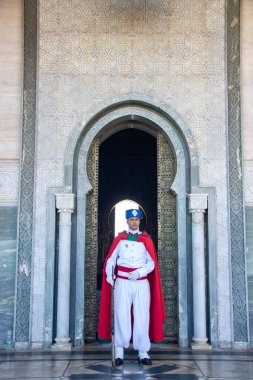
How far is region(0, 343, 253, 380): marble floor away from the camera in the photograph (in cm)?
513

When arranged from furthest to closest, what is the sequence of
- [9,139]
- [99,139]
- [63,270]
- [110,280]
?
[99,139] → [9,139] → [63,270] → [110,280]

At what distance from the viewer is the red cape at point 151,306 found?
6051 mm

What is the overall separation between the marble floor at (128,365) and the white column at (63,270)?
0.23 meters

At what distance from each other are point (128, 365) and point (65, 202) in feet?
8.04

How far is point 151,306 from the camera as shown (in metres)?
6.16

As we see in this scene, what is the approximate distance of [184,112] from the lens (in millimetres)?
7523

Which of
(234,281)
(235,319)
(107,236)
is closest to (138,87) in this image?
(234,281)

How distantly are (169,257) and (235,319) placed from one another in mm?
1304

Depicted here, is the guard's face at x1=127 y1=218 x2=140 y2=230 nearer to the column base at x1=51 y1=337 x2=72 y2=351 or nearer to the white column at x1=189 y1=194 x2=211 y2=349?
the white column at x1=189 y1=194 x2=211 y2=349

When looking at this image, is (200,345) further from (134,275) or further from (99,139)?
(99,139)

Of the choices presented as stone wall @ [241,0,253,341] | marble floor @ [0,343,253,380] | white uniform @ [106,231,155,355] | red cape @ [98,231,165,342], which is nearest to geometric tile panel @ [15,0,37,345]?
marble floor @ [0,343,253,380]

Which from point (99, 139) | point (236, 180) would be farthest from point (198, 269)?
point (99, 139)

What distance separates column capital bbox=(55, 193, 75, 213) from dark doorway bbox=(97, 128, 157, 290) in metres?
7.95

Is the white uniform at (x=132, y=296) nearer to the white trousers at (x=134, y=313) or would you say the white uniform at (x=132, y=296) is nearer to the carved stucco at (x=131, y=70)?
the white trousers at (x=134, y=313)
